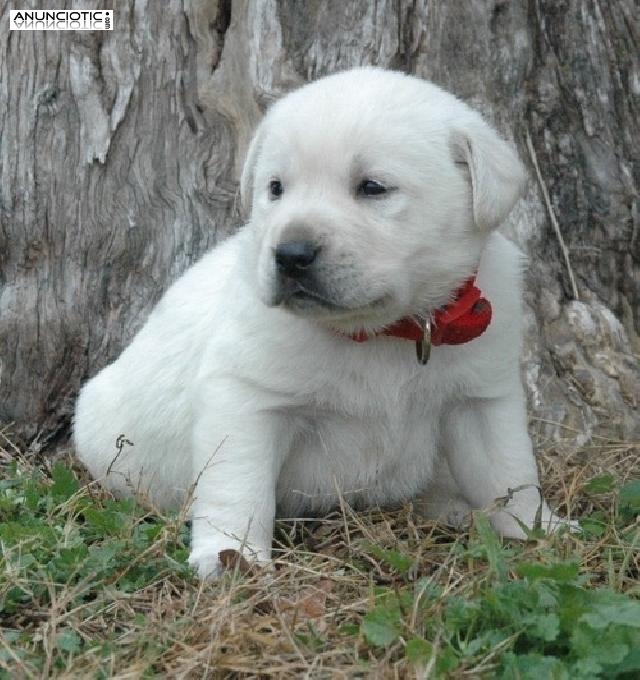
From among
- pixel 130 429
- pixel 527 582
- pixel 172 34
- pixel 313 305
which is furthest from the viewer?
pixel 172 34

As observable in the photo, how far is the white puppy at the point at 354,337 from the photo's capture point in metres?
3.91

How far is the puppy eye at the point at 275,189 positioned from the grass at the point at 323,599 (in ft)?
3.91

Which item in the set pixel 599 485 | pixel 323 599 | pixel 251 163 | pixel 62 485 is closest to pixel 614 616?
pixel 323 599

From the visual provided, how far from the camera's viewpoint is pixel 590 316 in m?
5.82

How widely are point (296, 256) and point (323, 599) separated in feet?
3.58

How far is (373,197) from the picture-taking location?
3.93m

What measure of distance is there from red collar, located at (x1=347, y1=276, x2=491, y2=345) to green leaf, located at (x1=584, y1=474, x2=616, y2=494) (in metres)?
1.07

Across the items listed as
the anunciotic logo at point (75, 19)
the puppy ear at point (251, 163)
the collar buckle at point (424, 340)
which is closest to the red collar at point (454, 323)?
the collar buckle at point (424, 340)

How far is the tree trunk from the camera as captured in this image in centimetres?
552

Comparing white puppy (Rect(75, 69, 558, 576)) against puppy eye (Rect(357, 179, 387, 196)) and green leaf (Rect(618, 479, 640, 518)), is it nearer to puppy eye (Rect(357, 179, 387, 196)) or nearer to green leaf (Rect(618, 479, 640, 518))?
puppy eye (Rect(357, 179, 387, 196))

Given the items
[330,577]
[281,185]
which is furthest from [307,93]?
[330,577]

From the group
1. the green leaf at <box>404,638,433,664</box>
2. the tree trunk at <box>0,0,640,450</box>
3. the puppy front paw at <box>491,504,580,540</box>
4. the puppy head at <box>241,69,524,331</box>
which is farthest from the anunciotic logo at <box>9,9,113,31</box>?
the green leaf at <box>404,638,433,664</box>

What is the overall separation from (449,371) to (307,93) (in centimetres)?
109

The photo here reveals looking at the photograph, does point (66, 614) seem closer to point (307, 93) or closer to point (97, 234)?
point (307, 93)
